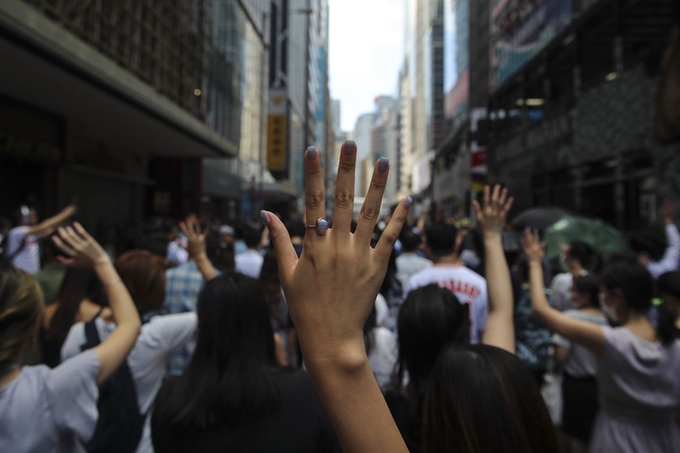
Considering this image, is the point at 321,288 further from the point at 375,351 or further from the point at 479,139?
the point at 479,139

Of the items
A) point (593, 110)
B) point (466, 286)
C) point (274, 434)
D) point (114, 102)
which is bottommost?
point (274, 434)

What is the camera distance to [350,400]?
103 cm

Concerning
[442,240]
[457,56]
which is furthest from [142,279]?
[457,56]

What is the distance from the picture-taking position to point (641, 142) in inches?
512

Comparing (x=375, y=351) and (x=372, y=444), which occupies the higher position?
(x=372, y=444)

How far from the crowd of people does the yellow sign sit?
36539 millimetres

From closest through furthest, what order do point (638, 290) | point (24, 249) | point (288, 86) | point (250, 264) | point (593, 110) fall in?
point (638, 290)
point (250, 264)
point (24, 249)
point (593, 110)
point (288, 86)

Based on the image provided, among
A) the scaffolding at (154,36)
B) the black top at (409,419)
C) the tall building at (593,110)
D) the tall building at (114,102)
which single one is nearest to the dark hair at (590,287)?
the black top at (409,419)

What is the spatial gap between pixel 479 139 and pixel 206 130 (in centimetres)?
1368

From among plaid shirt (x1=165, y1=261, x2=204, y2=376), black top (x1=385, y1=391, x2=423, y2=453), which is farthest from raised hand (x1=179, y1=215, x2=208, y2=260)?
black top (x1=385, y1=391, x2=423, y2=453)

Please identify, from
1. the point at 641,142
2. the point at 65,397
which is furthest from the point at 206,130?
the point at 65,397

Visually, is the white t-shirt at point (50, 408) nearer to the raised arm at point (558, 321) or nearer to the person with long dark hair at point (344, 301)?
the person with long dark hair at point (344, 301)

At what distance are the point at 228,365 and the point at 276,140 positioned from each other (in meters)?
39.1

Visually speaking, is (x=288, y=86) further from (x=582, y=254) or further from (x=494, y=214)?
(x=494, y=214)
